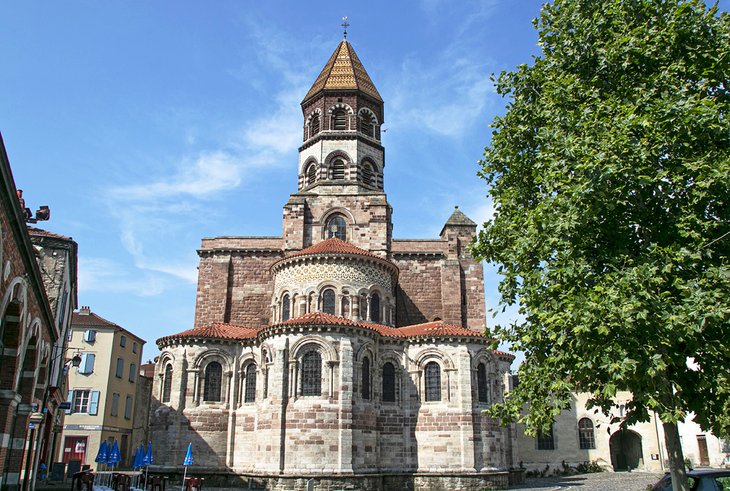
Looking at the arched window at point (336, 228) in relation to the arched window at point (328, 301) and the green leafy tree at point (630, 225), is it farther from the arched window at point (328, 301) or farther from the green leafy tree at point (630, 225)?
the green leafy tree at point (630, 225)

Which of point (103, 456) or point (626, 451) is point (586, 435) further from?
point (103, 456)

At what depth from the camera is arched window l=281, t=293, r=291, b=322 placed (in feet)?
95.3

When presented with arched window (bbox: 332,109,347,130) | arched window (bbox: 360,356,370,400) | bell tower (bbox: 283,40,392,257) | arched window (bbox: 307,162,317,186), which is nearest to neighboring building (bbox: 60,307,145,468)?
bell tower (bbox: 283,40,392,257)

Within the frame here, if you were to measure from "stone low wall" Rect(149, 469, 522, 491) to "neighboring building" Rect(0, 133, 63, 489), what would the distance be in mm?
8962

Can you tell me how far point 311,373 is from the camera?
936 inches

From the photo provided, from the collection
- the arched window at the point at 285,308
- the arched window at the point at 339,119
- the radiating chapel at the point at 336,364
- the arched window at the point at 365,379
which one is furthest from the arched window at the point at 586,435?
the arched window at the point at 339,119

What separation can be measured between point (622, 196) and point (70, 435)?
37.6 m

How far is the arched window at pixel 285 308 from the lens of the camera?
2906 centimetres

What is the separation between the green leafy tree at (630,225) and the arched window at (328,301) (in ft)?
49.6

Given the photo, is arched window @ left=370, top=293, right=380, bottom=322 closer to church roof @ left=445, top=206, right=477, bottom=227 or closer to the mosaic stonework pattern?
the mosaic stonework pattern

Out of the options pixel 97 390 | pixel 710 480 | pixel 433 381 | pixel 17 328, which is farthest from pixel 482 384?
pixel 97 390

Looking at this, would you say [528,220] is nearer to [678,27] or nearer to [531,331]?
[531,331]

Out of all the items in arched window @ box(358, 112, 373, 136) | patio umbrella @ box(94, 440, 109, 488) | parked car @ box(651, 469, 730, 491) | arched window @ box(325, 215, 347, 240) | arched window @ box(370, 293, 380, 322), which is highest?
arched window @ box(358, 112, 373, 136)

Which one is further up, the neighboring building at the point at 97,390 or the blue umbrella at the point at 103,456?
the neighboring building at the point at 97,390
